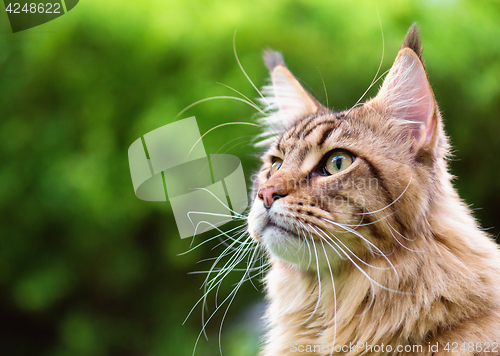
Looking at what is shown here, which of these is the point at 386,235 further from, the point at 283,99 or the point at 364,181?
the point at 283,99

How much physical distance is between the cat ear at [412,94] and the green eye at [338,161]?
169mm

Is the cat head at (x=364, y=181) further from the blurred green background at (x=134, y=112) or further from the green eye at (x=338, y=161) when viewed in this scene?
the blurred green background at (x=134, y=112)

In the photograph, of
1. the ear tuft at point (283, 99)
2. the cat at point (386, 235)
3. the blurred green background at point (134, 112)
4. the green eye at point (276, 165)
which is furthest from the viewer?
the blurred green background at point (134, 112)

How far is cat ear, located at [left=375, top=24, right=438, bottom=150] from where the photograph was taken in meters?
0.98

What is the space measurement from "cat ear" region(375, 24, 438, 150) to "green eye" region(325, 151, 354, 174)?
17 centimetres

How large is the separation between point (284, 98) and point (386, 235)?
695 millimetres

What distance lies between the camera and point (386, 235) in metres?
0.96

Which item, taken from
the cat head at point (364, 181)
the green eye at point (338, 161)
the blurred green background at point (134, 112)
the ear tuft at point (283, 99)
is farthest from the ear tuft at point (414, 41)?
the blurred green background at point (134, 112)

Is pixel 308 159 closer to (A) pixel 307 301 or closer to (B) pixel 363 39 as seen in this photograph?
(A) pixel 307 301

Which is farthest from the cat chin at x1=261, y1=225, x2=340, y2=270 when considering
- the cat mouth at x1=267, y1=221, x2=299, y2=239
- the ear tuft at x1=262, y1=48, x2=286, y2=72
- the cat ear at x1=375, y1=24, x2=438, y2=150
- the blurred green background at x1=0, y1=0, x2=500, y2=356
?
the blurred green background at x1=0, y1=0, x2=500, y2=356

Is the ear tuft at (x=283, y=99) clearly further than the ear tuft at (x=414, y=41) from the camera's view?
Yes

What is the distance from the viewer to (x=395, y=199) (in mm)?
957

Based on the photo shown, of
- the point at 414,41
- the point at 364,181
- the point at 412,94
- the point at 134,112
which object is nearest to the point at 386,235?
the point at 364,181

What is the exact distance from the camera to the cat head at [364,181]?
3.11 ft
